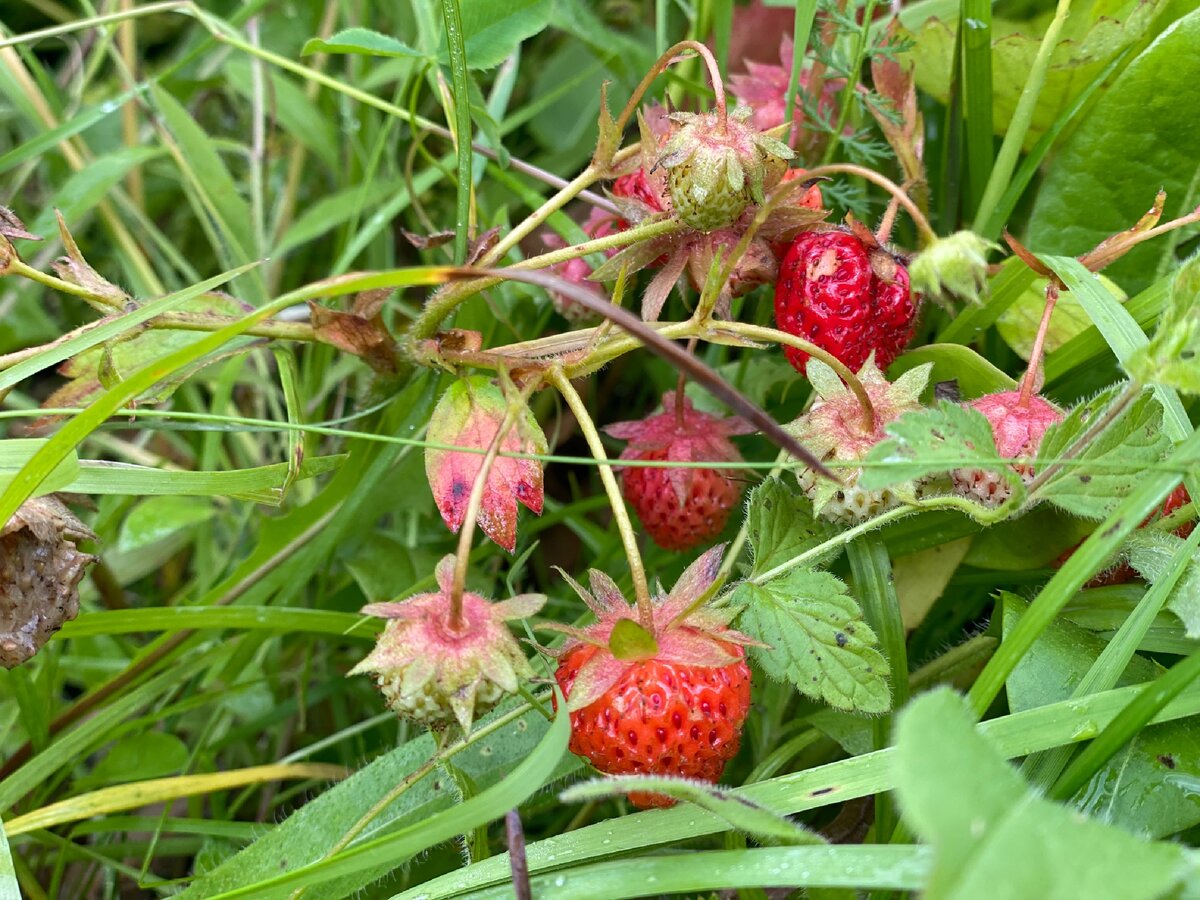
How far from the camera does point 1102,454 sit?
34.7 inches

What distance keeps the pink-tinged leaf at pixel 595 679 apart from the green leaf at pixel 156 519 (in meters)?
0.67

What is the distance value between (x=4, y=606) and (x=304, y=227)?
0.76 meters

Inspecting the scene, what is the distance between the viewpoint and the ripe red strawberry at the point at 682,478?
1.06 metres

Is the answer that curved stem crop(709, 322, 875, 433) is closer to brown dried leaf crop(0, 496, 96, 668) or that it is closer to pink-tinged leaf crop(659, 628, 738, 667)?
pink-tinged leaf crop(659, 628, 738, 667)

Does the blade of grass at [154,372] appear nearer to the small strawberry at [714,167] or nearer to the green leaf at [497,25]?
the small strawberry at [714,167]

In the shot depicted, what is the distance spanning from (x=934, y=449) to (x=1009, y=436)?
5.5 inches

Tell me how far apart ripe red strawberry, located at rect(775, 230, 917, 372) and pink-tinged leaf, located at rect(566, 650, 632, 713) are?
342mm

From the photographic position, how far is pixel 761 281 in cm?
104

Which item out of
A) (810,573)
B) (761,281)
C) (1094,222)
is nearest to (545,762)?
(810,573)

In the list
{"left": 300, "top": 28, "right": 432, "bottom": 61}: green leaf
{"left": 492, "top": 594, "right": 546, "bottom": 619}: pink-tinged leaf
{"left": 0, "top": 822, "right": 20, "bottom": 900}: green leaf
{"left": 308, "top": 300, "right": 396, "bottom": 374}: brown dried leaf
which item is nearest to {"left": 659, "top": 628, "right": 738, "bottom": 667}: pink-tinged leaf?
{"left": 492, "top": 594, "right": 546, "bottom": 619}: pink-tinged leaf

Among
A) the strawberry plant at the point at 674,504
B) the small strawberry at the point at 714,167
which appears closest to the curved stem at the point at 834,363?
the strawberry plant at the point at 674,504

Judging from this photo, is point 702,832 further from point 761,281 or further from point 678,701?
point 761,281

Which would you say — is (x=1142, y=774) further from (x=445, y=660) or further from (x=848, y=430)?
(x=445, y=660)

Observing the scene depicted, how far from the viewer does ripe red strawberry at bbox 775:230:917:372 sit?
3.21 ft
